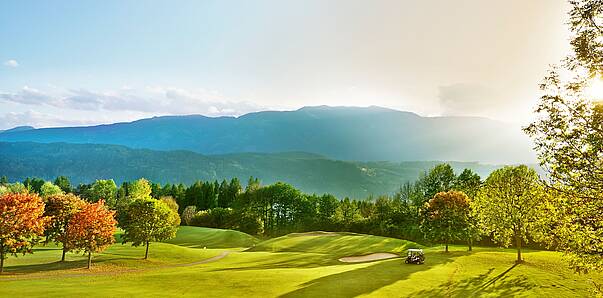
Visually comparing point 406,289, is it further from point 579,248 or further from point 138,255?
point 138,255

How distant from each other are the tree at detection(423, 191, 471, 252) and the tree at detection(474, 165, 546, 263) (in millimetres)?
2907

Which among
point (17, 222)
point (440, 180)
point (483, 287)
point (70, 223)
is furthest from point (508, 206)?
point (17, 222)

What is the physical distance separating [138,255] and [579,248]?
55.1m

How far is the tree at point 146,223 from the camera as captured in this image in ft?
174

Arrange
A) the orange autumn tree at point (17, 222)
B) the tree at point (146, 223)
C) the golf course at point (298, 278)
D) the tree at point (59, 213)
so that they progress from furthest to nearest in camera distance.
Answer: the tree at point (146, 223) → the tree at point (59, 213) → the orange autumn tree at point (17, 222) → the golf course at point (298, 278)

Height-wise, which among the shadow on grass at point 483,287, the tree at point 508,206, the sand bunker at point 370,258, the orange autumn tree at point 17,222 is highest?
the tree at point 508,206

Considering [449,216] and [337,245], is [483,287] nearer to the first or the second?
[449,216]

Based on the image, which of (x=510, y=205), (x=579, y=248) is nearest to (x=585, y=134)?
(x=579, y=248)

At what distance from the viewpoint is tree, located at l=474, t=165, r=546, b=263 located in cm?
4184

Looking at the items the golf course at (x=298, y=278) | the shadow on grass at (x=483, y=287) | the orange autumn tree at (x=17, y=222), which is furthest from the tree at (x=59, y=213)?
the shadow on grass at (x=483, y=287)

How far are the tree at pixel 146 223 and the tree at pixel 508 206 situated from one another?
145ft

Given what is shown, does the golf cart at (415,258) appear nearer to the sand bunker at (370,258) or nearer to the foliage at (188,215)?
the sand bunker at (370,258)

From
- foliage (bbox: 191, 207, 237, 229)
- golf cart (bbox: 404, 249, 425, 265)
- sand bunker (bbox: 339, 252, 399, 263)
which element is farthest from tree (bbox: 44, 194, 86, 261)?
foliage (bbox: 191, 207, 237, 229)

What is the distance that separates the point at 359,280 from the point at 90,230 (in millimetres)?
34088
